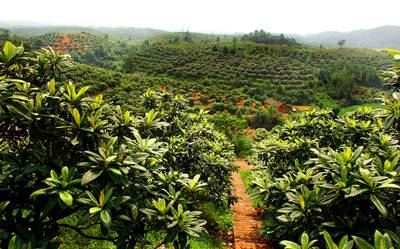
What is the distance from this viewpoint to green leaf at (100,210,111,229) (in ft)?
7.95

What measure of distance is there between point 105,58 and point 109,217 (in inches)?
3699

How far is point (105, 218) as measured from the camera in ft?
8.10

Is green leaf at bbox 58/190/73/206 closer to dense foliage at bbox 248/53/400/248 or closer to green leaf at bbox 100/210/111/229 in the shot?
green leaf at bbox 100/210/111/229

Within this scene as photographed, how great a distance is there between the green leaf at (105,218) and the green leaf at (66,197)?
11.2 inches

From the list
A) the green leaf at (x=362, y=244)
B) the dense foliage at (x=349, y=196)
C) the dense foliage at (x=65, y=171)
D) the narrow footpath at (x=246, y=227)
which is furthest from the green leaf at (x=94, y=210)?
the narrow footpath at (x=246, y=227)

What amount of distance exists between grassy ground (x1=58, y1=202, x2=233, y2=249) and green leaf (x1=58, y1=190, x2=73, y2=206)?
337 cm

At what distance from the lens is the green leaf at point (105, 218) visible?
2.42 metres

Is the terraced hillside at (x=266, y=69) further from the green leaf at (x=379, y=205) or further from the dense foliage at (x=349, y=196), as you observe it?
the green leaf at (x=379, y=205)

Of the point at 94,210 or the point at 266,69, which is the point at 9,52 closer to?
the point at 94,210

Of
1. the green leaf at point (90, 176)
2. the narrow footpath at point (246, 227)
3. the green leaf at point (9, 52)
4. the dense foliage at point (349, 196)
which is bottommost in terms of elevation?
the narrow footpath at point (246, 227)

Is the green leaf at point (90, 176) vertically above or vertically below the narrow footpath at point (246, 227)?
above

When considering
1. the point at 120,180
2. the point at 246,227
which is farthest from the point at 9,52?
the point at 246,227

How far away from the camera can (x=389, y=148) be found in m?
3.47

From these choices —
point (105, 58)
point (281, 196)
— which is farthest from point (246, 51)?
point (281, 196)
